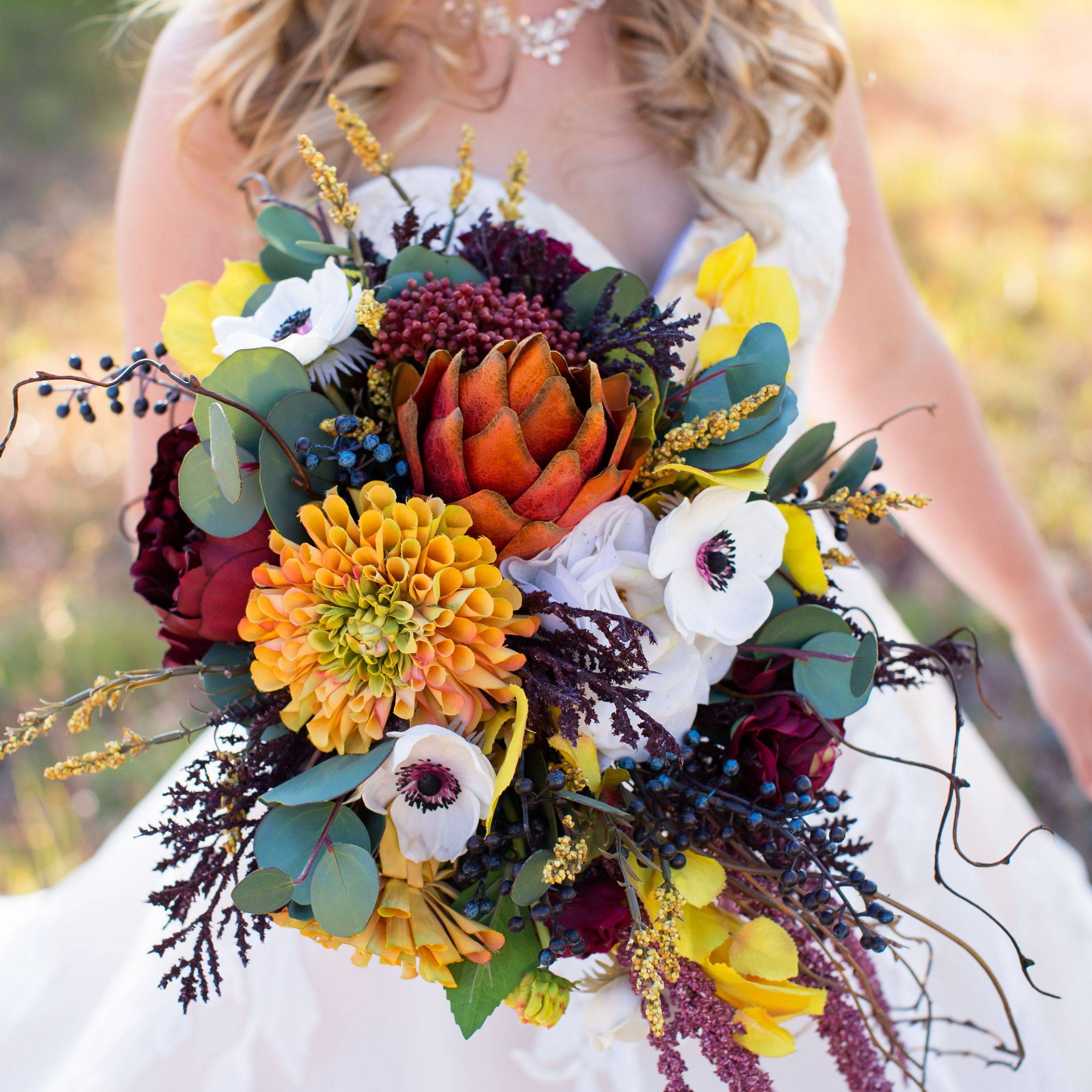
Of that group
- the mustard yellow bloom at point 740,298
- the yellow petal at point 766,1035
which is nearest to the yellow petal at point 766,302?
the mustard yellow bloom at point 740,298

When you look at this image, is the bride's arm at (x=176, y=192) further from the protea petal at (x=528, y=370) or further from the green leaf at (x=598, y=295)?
the protea petal at (x=528, y=370)

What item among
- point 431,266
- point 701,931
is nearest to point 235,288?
point 431,266

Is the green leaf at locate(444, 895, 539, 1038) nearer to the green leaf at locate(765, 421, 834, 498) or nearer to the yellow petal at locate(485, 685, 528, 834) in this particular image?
the yellow petal at locate(485, 685, 528, 834)

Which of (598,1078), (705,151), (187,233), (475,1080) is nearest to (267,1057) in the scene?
(475,1080)

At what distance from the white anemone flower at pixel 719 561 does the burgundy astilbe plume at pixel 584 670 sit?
41mm

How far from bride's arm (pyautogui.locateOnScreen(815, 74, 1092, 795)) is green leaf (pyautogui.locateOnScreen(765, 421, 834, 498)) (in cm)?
82

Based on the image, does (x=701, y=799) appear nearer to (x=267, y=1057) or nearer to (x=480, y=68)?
(x=267, y=1057)

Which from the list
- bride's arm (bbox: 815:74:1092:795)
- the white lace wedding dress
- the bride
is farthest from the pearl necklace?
bride's arm (bbox: 815:74:1092:795)

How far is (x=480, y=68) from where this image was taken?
3.88ft

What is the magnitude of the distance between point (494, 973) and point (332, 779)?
19 centimetres

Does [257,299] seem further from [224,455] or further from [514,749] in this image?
[514,749]

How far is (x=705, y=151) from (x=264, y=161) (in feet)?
1.77

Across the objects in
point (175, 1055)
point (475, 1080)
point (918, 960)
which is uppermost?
point (918, 960)

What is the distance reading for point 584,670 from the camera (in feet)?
2.06
